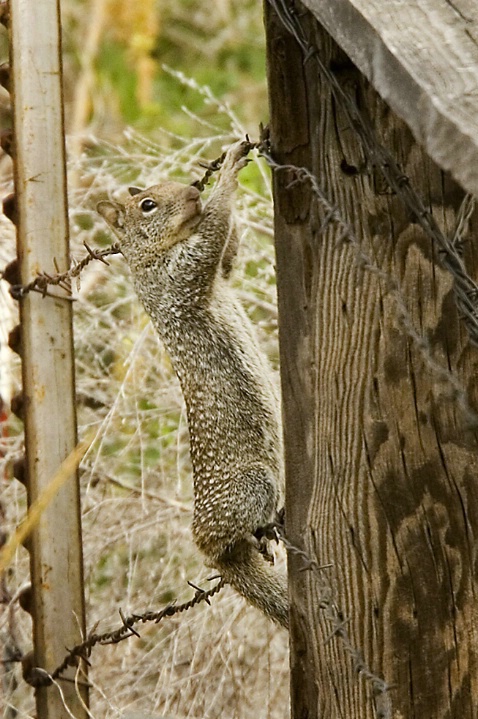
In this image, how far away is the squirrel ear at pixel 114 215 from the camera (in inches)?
151

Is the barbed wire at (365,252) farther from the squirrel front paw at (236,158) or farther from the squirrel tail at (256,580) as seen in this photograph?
the squirrel tail at (256,580)

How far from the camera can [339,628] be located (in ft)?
6.12

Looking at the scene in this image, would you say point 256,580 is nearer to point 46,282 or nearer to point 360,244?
point 46,282

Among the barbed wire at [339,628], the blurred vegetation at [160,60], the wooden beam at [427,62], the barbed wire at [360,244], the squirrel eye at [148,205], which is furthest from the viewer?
the blurred vegetation at [160,60]

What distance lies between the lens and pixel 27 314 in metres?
3.17

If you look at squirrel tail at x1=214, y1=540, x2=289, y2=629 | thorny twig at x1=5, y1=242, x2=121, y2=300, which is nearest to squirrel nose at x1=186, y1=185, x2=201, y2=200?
thorny twig at x1=5, y1=242, x2=121, y2=300

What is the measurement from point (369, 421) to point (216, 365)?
1400 mm

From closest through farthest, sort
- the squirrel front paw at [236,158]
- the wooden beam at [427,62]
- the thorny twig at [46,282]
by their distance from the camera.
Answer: the wooden beam at [427,62] < the squirrel front paw at [236,158] < the thorny twig at [46,282]

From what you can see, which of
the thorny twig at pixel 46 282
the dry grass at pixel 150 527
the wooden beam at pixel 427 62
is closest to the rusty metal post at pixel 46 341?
the thorny twig at pixel 46 282

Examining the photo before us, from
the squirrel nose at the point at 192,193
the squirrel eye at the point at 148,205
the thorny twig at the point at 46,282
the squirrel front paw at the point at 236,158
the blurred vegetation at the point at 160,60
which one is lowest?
the thorny twig at the point at 46,282

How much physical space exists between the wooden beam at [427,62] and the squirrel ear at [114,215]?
2.37 m

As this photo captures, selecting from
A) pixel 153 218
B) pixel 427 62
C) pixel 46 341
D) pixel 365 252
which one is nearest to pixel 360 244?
pixel 365 252

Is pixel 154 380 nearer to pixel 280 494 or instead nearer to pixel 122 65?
pixel 280 494

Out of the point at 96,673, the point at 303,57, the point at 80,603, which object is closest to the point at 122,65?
the point at 96,673
